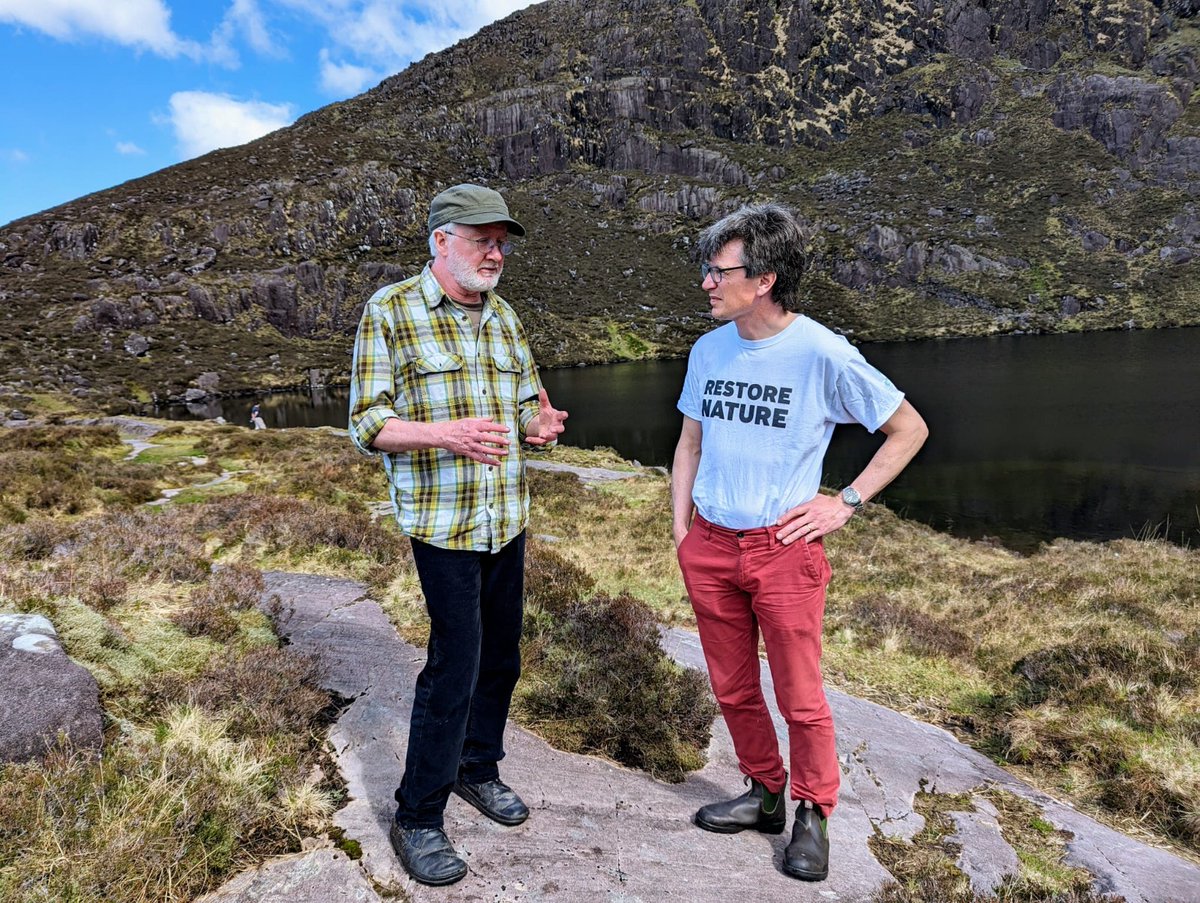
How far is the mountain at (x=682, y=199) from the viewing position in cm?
10475

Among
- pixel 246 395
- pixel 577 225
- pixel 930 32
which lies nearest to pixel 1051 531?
pixel 246 395

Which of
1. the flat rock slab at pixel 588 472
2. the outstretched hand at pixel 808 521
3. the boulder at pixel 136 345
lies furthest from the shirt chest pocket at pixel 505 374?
the boulder at pixel 136 345

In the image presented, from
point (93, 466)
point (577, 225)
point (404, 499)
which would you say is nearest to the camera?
point (404, 499)

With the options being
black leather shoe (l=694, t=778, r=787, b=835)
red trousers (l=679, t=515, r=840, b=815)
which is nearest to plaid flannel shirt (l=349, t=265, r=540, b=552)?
red trousers (l=679, t=515, r=840, b=815)

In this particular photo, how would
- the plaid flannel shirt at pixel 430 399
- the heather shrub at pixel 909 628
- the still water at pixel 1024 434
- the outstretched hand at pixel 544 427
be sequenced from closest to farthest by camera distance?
the plaid flannel shirt at pixel 430 399, the outstretched hand at pixel 544 427, the heather shrub at pixel 909 628, the still water at pixel 1024 434

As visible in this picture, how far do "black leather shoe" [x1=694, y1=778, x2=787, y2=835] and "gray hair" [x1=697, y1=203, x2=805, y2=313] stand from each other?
105 inches

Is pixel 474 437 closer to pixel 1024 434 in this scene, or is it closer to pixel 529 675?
pixel 529 675

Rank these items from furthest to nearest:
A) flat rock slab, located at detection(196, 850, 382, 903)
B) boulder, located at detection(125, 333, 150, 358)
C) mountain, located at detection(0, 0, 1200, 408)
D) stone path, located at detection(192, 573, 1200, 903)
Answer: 1. mountain, located at detection(0, 0, 1200, 408)
2. boulder, located at detection(125, 333, 150, 358)
3. stone path, located at detection(192, 573, 1200, 903)
4. flat rock slab, located at detection(196, 850, 382, 903)

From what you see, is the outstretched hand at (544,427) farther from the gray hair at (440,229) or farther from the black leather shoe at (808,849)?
the black leather shoe at (808,849)

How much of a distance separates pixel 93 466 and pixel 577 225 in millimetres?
153725

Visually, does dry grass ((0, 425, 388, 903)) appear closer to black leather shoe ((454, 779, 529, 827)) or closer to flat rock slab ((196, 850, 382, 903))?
flat rock slab ((196, 850, 382, 903))

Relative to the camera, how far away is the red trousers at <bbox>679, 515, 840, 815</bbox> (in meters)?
3.04

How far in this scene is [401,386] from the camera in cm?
281

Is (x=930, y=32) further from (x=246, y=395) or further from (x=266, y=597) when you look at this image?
(x=266, y=597)
